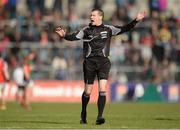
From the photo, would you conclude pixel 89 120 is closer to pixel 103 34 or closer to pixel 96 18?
pixel 103 34

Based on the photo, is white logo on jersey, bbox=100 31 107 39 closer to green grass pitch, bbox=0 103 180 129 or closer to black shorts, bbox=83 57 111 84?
black shorts, bbox=83 57 111 84

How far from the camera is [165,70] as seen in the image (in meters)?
37.3

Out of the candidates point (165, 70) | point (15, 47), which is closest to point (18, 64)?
point (15, 47)

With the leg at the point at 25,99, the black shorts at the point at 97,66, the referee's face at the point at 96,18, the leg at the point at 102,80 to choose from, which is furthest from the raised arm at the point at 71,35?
the leg at the point at 25,99

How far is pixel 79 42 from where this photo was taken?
121 feet

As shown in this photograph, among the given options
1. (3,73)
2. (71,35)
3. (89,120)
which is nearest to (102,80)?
(71,35)

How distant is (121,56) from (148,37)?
192 cm

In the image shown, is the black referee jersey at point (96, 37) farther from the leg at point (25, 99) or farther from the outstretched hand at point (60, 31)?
the leg at point (25, 99)

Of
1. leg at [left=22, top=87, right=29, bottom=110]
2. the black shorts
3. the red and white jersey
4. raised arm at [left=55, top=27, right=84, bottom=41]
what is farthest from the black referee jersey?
the red and white jersey

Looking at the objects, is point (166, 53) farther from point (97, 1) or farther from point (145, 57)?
point (97, 1)

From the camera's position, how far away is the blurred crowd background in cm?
3619

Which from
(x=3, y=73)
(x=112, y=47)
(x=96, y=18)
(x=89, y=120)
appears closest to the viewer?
(x=96, y=18)

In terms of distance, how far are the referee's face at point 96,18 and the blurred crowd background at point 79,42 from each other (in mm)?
19652

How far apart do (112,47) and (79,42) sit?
1.85 m
